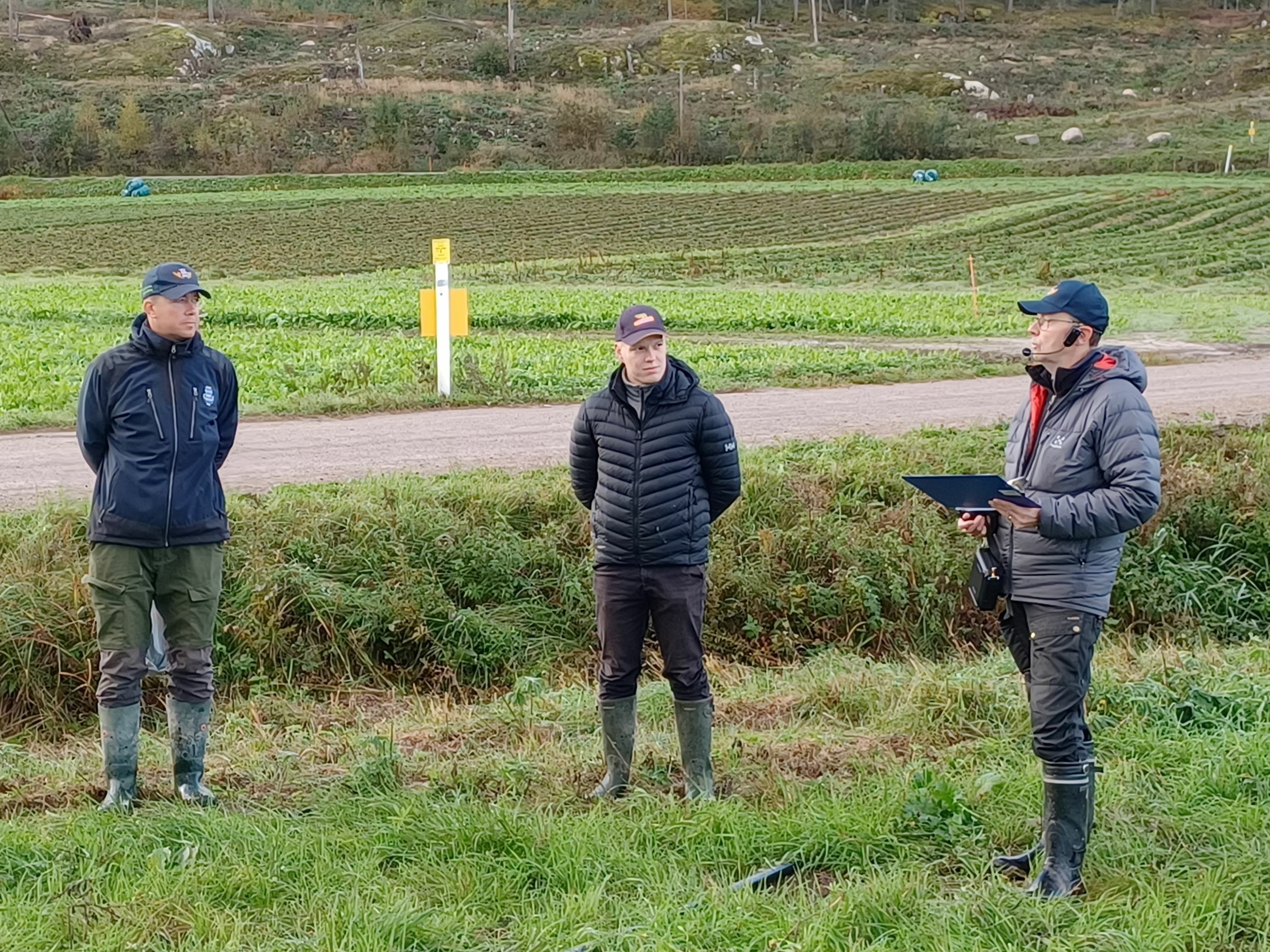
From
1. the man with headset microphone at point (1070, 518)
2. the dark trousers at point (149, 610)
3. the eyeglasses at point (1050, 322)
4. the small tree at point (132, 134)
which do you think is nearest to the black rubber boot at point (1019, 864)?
the man with headset microphone at point (1070, 518)

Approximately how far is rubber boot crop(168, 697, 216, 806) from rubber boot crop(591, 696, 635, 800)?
160 cm

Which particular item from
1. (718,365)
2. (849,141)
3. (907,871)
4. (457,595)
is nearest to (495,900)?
(907,871)

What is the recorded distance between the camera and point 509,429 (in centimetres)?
1308

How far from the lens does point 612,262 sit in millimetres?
34250

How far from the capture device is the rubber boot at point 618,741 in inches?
237

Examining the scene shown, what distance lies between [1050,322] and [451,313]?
Result: 34.7 feet

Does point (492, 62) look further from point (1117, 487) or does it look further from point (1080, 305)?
point (1117, 487)

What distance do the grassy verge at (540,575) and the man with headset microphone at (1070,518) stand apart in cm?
458

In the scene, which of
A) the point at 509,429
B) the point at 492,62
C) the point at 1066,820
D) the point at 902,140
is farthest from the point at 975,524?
the point at 492,62

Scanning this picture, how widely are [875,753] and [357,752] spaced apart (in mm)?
Answer: 2328

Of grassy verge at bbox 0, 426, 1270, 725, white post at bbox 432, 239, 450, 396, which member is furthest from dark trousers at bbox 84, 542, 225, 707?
white post at bbox 432, 239, 450, 396

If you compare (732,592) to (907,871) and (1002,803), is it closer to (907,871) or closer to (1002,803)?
(1002,803)

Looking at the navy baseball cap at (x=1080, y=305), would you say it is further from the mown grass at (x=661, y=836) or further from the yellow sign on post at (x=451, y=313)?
the yellow sign on post at (x=451, y=313)

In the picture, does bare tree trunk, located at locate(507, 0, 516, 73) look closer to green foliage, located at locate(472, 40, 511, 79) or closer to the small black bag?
green foliage, located at locate(472, 40, 511, 79)
